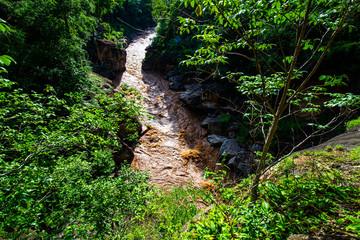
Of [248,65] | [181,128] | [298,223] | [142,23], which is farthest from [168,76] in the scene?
[142,23]

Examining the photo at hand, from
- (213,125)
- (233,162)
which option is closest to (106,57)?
(213,125)

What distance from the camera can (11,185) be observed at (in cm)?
137

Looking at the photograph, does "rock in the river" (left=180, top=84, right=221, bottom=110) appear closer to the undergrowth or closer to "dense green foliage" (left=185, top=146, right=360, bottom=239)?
the undergrowth

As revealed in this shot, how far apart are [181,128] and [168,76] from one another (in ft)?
21.0

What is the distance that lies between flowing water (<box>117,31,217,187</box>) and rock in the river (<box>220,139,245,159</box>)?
58 centimetres

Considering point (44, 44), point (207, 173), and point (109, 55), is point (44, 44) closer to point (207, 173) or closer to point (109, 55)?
point (207, 173)

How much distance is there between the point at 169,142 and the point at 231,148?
307 cm

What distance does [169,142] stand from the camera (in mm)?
7715

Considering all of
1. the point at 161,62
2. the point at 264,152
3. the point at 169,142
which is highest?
the point at 161,62

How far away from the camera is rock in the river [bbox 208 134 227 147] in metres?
7.43

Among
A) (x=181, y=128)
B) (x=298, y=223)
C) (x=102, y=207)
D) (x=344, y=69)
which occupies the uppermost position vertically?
(x=344, y=69)

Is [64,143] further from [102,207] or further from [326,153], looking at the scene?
[326,153]

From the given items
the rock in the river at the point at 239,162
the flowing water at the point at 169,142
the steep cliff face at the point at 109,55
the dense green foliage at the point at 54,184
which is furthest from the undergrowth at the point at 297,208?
the steep cliff face at the point at 109,55

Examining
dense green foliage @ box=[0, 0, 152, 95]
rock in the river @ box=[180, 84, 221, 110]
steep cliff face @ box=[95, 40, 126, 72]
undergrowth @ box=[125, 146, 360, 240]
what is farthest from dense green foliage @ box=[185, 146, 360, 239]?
steep cliff face @ box=[95, 40, 126, 72]
